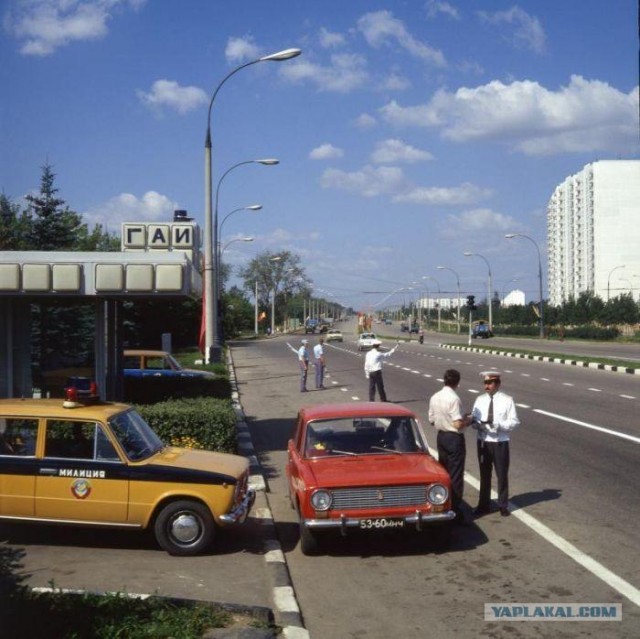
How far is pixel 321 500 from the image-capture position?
7.96 metres

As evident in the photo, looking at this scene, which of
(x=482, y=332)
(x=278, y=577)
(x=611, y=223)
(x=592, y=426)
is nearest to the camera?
(x=278, y=577)

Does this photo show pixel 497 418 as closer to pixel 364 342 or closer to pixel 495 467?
pixel 495 467

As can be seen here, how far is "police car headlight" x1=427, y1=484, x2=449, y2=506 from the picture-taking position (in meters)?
8.02

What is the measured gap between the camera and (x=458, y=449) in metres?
9.30

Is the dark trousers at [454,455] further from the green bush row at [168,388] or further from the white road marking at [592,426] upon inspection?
the green bush row at [168,388]

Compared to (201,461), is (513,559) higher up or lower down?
lower down

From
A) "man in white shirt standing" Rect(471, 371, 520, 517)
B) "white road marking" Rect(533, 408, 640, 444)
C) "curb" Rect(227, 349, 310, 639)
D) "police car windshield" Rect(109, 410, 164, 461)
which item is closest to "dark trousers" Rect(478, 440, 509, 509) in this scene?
"man in white shirt standing" Rect(471, 371, 520, 517)

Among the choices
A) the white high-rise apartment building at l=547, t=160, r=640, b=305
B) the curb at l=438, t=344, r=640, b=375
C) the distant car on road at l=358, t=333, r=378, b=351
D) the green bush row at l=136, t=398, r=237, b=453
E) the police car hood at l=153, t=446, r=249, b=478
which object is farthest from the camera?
the white high-rise apartment building at l=547, t=160, r=640, b=305

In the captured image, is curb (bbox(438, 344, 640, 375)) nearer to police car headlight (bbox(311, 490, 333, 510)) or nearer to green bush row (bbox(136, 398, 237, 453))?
green bush row (bbox(136, 398, 237, 453))

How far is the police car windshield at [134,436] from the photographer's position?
840 centimetres

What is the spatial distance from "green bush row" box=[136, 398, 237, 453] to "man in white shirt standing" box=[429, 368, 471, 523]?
3.71m

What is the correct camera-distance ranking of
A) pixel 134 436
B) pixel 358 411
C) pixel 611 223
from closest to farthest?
pixel 134 436
pixel 358 411
pixel 611 223

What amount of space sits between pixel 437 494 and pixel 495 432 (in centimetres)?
178

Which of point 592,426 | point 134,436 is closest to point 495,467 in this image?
point 134,436
